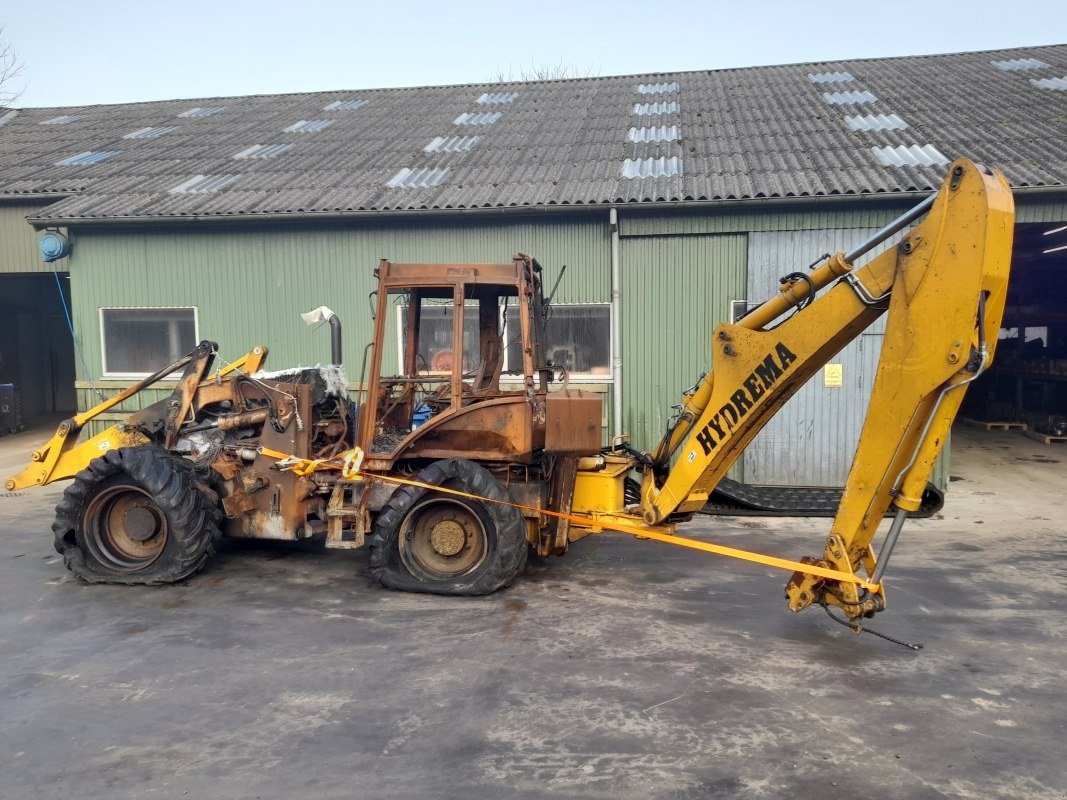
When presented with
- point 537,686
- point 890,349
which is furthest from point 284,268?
point 890,349

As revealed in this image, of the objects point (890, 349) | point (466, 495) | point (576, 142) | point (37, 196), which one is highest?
point (576, 142)

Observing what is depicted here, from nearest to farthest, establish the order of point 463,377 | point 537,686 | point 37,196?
point 537,686 < point 463,377 < point 37,196

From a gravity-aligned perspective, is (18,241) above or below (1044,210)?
above

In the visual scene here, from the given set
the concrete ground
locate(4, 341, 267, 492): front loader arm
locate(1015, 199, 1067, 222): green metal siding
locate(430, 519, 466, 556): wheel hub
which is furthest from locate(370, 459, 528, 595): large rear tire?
locate(1015, 199, 1067, 222): green metal siding

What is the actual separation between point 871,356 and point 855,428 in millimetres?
884

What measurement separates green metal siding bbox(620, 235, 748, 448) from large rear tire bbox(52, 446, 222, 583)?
5335mm

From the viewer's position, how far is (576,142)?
1154cm

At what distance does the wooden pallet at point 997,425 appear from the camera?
45.8 ft

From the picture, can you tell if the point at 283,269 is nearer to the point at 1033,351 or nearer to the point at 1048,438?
the point at 1048,438

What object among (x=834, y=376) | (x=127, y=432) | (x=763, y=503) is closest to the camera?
(x=127, y=432)

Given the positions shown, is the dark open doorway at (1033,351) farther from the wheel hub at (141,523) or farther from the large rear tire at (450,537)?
the wheel hub at (141,523)

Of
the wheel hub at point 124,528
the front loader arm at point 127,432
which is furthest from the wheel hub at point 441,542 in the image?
the front loader arm at point 127,432

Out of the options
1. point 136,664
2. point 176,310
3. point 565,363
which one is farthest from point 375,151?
point 136,664

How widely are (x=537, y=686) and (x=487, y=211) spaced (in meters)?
6.64
